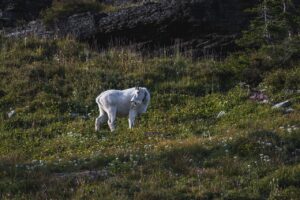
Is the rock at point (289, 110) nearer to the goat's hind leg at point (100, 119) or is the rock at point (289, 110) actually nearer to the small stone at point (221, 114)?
the small stone at point (221, 114)

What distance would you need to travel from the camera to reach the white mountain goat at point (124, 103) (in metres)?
15.7

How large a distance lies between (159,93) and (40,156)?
6.37m

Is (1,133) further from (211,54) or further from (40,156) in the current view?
(211,54)

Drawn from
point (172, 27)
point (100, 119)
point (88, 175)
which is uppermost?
point (172, 27)

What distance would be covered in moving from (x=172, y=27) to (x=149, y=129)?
9.69m

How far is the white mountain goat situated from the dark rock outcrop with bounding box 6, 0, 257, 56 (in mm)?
8208

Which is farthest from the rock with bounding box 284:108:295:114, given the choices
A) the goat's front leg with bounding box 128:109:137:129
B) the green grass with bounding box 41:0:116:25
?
the green grass with bounding box 41:0:116:25

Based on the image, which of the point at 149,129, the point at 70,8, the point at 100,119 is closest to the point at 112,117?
the point at 100,119

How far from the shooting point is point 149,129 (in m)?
15.9

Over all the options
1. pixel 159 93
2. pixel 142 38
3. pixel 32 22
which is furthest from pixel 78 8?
pixel 159 93

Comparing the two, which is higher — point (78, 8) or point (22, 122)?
point (78, 8)

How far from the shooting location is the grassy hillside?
1081 cm

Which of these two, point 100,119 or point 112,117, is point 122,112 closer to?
point 112,117

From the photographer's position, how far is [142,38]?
82.7ft
